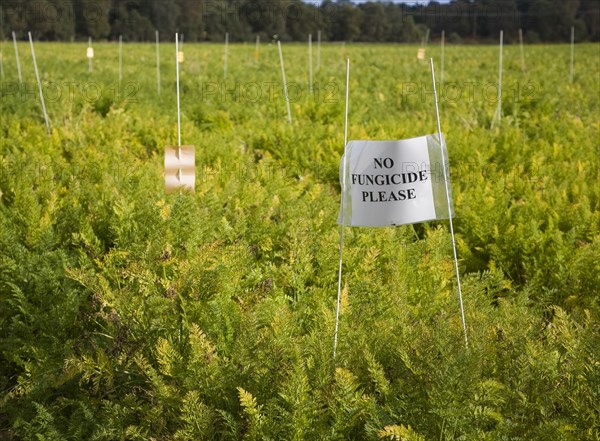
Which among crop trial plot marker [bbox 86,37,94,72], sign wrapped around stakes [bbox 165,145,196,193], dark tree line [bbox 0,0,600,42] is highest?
dark tree line [bbox 0,0,600,42]

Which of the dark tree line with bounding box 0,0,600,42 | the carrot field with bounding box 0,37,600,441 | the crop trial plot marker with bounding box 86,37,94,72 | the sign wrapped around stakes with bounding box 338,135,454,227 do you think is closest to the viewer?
the carrot field with bounding box 0,37,600,441

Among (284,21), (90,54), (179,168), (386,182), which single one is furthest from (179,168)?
(284,21)

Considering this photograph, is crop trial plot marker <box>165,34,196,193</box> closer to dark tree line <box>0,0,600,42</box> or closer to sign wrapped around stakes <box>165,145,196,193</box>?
sign wrapped around stakes <box>165,145,196,193</box>

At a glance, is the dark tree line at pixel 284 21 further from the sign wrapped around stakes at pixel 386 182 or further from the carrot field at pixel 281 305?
the sign wrapped around stakes at pixel 386 182

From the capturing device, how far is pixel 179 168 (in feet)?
14.4

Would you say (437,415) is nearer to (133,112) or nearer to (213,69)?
(133,112)

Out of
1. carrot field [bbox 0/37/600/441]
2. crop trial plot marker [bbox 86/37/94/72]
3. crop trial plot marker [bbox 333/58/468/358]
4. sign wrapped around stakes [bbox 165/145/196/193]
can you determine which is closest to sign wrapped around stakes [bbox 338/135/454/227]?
crop trial plot marker [bbox 333/58/468/358]

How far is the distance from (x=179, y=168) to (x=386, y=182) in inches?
71.9

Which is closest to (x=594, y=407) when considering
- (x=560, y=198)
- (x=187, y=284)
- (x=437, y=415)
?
(x=437, y=415)

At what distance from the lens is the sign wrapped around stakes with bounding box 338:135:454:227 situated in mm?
2959

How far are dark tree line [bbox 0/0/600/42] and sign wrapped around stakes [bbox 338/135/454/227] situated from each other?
53.6 m

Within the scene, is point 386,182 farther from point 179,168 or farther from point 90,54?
point 90,54

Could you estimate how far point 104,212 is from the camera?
4.57 metres

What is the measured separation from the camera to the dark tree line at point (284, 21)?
59406 mm
